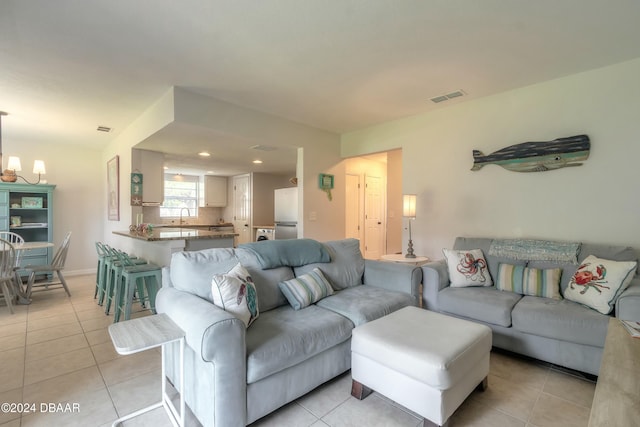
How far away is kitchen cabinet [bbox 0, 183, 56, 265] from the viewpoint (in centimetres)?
488

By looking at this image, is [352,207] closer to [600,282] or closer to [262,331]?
[600,282]

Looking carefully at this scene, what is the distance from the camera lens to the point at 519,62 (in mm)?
2781

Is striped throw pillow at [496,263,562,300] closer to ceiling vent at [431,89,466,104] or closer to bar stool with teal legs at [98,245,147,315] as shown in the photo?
ceiling vent at [431,89,466,104]

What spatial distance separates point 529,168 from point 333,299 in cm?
266

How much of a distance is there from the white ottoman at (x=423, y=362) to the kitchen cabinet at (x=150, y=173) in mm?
4148

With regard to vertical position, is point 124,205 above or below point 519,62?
below

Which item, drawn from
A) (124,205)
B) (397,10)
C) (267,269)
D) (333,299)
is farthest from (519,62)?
(124,205)

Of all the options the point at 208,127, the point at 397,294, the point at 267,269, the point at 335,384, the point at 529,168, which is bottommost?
the point at 335,384

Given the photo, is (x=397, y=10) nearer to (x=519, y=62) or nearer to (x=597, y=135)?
(x=519, y=62)

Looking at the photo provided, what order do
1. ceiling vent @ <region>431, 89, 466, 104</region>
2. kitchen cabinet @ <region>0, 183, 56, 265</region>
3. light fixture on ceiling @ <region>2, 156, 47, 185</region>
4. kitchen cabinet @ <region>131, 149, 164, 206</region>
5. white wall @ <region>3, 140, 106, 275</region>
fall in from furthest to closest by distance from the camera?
white wall @ <region>3, 140, 106, 275</region> → kitchen cabinet @ <region>0, 183, 56, 265</region> → kitchen cabinet @ <region>131, 149, 164, 206</region> → light fixture on ceiling @ <region>2, 156, 47, 185</region> → ceiling vent @ <region>431, 89, 466, 104</region>

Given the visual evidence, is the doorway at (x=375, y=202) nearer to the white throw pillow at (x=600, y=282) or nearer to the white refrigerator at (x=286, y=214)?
the white refrigerator at (x=286, y=214)

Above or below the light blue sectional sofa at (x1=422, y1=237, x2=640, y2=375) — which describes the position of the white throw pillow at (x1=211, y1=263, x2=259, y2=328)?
above

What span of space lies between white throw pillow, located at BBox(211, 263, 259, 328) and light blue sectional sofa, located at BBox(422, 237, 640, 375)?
1.80 metres

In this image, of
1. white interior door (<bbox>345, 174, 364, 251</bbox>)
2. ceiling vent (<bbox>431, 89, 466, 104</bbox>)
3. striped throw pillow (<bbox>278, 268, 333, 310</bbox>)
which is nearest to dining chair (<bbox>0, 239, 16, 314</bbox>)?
striped throw pillow (<bbox>278, 268, 333, 310</bbox>)
